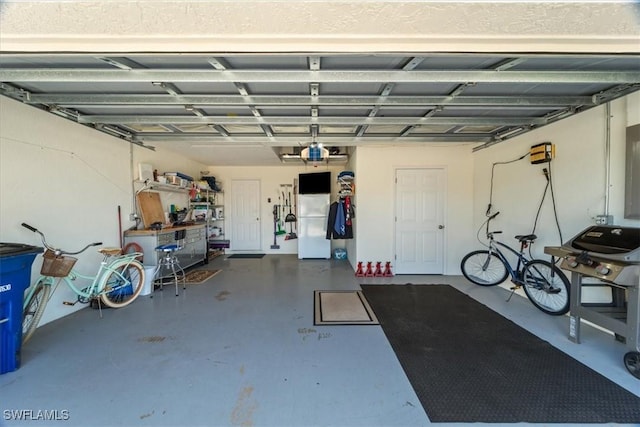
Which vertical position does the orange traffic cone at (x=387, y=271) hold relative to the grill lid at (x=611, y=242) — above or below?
below

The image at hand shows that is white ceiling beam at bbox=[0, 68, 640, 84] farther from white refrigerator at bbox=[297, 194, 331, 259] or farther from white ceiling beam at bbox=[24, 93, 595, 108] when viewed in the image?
white refrigerator at bbox=[297, 194, 331, 259]

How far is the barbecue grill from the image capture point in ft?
6.33

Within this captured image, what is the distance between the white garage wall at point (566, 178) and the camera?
2570 mm

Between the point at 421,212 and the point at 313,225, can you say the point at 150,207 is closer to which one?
the point at 313,225

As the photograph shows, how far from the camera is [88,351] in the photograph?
235 cm

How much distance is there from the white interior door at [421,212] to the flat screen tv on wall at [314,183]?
2.07 m

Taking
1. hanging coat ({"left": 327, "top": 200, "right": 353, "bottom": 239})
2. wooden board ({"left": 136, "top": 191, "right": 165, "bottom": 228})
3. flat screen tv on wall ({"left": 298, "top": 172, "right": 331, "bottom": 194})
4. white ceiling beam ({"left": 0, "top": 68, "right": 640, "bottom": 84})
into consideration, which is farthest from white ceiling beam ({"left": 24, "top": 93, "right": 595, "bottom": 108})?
flat screen tv on wall ({"left": 298, "top": 172, "right": 331, "bottom": 194})

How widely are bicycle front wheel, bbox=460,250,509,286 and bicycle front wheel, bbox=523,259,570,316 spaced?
741mm

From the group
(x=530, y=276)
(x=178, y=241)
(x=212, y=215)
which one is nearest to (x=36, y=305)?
(x=178, y=241)

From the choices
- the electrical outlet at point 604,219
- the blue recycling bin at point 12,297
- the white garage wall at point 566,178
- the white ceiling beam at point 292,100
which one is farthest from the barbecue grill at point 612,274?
the blue recycling bin at point 12,297

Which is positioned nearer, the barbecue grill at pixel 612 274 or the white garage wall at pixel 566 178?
the barbecue grill at pixel 612 274

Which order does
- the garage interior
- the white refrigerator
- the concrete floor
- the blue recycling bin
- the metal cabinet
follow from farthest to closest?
the white refrigerator, the metal cabinet, the blue recycling bin, the concrete floor, the garage interior

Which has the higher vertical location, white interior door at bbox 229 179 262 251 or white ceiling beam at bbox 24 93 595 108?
white ceiling beam at bbox 24 93 595 108

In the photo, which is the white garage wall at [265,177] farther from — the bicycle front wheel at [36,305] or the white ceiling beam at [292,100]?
the bicycle front wheel at [36,305]
